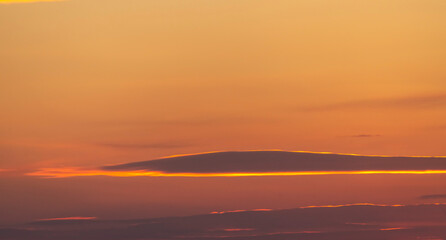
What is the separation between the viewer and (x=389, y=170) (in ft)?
26.4

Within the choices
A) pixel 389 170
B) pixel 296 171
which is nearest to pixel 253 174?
pixel 296 171

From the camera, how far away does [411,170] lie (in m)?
8.03

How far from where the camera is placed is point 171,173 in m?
8.02

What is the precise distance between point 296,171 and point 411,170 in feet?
2.96

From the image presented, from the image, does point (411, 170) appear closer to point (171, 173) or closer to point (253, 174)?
point (253, 174)

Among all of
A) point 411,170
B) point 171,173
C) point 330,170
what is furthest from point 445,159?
point 171,173

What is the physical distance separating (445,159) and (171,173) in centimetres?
217

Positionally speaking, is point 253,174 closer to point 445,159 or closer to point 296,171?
point 296,171

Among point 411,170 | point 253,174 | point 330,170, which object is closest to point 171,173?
point 253,174

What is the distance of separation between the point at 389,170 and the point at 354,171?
275mm

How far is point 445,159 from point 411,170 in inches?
11.6

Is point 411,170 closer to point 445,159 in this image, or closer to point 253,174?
point 445,159

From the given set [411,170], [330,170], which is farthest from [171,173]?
[411,170]

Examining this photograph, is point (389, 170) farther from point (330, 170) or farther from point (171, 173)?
point (171, 173)
